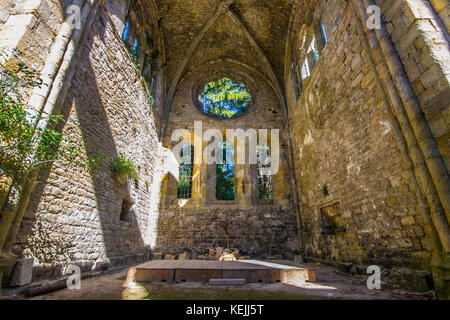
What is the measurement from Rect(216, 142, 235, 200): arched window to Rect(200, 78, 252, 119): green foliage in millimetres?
1928

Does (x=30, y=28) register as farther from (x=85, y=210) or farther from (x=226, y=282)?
(x=226, y=282)

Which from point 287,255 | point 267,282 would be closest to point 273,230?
point 287,255

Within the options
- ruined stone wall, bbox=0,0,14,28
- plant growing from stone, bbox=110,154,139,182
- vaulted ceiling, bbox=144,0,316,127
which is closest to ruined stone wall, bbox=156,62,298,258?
vaulted ceiling, bbox=144,0,316,127

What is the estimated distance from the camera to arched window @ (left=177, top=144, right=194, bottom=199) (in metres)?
8.63

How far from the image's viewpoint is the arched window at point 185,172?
8.63m

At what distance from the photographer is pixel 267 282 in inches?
119

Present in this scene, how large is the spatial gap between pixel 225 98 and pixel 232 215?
6117 mm

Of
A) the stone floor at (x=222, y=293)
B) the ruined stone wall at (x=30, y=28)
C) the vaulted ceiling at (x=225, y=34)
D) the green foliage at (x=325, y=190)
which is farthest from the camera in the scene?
the vaulted ceiling at (x=225, y=34)

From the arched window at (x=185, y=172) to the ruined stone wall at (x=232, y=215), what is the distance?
0.34 m

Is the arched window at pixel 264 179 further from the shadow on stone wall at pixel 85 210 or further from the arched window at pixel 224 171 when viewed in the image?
the shadow on stone wall at pixel 85 210

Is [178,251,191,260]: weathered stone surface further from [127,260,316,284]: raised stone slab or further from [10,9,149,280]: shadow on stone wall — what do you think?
[127,260,316,284]: raised stone slab

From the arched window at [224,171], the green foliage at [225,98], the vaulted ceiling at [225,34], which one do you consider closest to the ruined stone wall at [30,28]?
the vaulted ceiling at [225,34]
